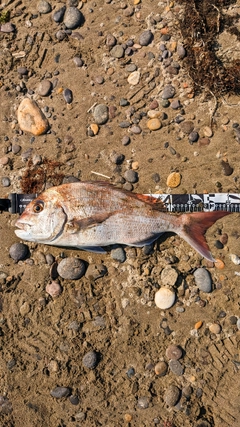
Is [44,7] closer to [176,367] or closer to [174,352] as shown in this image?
[174,352]

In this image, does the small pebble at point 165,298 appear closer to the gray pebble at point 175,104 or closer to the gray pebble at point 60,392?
the gray pebble at point 60,392

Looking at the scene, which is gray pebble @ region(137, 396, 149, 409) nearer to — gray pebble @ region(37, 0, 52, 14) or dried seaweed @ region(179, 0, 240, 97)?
dried seaweed @ region(179, 0, 240, 97)

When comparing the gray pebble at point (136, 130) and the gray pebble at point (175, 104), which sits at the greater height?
the gray pebble at point (175, 104)

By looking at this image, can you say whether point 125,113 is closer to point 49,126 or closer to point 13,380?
point 49,126

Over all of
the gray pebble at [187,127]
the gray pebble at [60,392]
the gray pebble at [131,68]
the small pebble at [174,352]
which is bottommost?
the gray pebble at [60,392]

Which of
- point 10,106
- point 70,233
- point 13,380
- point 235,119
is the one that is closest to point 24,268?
point 70,233

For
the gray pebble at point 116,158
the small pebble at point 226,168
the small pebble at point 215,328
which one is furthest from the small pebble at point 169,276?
the gray pebble at point 116,158

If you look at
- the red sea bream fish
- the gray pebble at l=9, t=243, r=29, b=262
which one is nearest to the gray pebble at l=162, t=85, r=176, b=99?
the red sea bream fish
